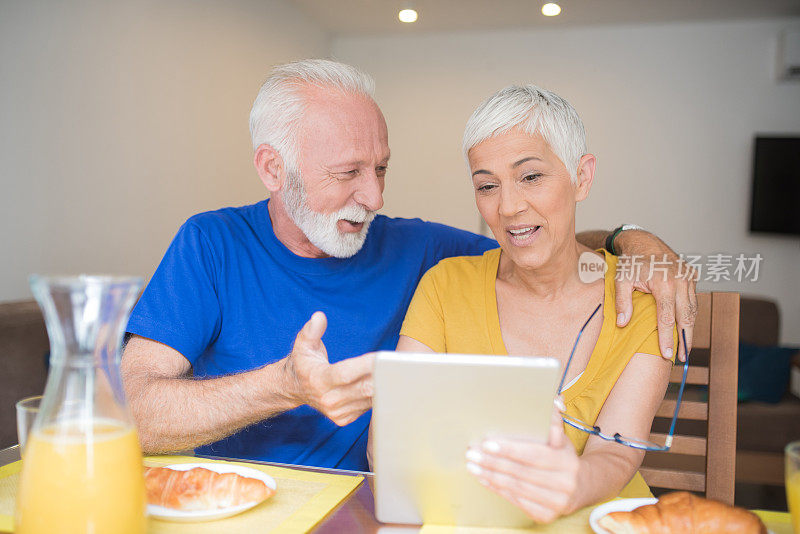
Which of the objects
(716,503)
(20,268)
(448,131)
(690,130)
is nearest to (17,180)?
(20,268)

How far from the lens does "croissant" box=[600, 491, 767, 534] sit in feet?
2.37

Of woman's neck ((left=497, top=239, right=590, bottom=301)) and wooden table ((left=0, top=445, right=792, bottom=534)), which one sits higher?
woman's neck ((left=497, top=239, right=590, bottom=301))

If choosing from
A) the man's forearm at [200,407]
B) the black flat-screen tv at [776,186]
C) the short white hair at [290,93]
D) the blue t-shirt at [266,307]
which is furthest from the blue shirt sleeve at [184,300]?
the black flat-screen tv at [776,186]

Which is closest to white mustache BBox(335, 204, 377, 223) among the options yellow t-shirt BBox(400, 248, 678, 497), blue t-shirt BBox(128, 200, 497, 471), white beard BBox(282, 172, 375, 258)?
white beard BBox(282, 172, 375, 258)

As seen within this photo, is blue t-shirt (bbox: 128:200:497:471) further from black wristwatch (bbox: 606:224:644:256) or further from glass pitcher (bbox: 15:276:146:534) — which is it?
glass pitcher (bbox: 15:276:146:534)

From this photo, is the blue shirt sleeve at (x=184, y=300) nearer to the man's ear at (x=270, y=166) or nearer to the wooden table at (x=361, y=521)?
the man's ear at (x=270, y=166)

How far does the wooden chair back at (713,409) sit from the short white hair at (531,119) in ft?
1.30

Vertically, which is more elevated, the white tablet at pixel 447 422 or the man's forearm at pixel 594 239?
the man's forearm at pixel 594 239

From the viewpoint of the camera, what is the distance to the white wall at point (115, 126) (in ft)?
8.65

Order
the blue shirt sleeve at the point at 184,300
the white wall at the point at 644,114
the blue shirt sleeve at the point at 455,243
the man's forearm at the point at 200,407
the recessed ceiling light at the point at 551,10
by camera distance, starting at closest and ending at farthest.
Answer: the man's forearm at the point at 200,407, the blue shirt sleeve at the point at 184,300, the blue shirt sleeve at the point at 455,243, the recessed ceiling light at the point at 551,10, the white wall at the point at 644,114

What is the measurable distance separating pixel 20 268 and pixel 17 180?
362mm

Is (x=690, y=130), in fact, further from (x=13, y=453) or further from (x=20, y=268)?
(x=13, y=453)

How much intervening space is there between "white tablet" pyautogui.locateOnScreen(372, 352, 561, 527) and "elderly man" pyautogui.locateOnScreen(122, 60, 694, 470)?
0.58 m

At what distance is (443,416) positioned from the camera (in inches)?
28.3
